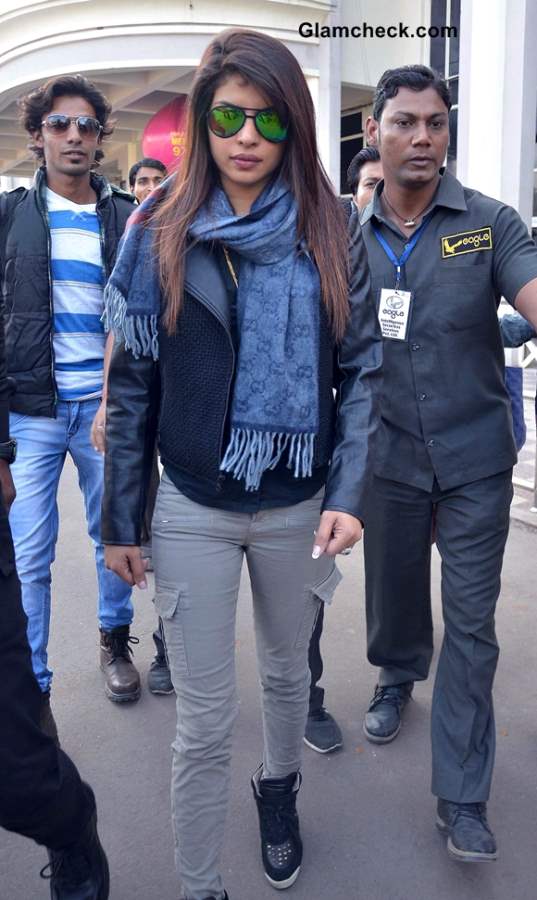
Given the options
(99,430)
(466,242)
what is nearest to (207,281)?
(466,242)

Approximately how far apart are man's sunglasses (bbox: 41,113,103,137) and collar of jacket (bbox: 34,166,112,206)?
160mm

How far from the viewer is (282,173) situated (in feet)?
6.83

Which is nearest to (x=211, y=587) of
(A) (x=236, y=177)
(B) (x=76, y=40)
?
(A) (x=236, y=177)

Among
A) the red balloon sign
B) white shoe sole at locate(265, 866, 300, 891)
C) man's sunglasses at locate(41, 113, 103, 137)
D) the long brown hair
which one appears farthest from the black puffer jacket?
the red balloon sign

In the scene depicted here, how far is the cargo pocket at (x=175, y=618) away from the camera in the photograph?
2061mm

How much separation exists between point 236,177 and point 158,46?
11.7m

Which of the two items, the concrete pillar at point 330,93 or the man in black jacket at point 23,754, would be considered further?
the concrete pillar at point 330,93

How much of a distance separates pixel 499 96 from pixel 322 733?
30.0 feet

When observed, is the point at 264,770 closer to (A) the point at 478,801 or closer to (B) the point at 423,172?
(A) the point at 478,801

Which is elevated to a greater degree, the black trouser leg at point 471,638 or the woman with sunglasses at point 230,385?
the woman with sunglasses at point 230,385

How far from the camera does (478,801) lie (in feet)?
8.21

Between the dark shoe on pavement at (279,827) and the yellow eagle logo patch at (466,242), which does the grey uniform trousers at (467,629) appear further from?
the yellow eagle logo patch at (466,242)

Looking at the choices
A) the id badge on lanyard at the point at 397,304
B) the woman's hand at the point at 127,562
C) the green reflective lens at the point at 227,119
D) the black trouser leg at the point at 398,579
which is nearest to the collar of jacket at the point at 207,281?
the green reflective lens at the point at 227,119

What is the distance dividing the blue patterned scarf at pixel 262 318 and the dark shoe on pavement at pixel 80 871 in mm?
1025
